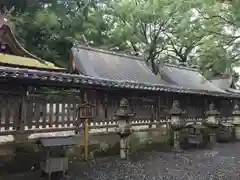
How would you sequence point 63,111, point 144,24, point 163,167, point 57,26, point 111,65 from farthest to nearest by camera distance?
point 144,24 → point 57,26 → point 111,65 → point 63,111 → point 163,167

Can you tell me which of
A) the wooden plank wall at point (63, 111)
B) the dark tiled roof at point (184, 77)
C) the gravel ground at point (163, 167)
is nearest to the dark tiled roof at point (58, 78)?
the wooden plank wall at point (63, 111)

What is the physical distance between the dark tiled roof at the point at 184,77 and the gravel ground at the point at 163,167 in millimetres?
9132

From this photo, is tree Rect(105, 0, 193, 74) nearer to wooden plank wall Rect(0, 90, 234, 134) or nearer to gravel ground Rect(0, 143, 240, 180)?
wooden plank wall Rect(0, 90, 234, 134)

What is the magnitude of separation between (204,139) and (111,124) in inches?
246

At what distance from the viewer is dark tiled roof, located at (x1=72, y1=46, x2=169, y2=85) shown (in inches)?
547

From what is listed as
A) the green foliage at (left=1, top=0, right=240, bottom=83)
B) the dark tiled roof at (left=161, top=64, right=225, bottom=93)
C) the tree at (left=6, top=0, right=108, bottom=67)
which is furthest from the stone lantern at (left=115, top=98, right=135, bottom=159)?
the tree at (left=6, top=0, right=108, bottom=67)

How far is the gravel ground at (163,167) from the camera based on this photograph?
21.7ft

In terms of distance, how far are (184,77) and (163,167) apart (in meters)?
13.4

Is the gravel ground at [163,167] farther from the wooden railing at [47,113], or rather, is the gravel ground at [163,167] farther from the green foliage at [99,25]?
the green foliage at [99,25]

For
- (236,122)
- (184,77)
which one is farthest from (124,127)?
(184,77)

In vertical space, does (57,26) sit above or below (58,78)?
above

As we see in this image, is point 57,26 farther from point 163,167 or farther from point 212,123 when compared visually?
point 163,167

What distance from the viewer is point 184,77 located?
2016 cm

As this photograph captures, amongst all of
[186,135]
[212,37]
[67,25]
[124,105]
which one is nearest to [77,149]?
[124,105]
